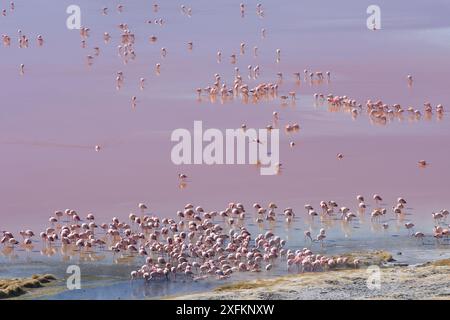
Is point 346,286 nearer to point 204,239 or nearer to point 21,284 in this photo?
point 204,239

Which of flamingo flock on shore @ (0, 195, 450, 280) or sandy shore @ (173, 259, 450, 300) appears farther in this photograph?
flamingo flock on shore @ (0, 195, 450, 280)

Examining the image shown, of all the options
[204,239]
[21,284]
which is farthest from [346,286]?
[21,284]

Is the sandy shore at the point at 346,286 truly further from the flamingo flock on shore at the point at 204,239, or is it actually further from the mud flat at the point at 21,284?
the mud flat at the point at 21,284

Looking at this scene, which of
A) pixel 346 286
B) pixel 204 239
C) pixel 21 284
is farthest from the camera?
pixel 204 239

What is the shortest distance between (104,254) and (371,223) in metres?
6.51

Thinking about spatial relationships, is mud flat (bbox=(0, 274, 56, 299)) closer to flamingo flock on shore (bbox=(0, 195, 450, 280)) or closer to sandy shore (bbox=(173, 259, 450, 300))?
flamingo flock on shore (bbox=(0, 195, 450, 280))

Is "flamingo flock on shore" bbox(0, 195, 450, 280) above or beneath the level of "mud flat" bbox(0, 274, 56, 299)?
above

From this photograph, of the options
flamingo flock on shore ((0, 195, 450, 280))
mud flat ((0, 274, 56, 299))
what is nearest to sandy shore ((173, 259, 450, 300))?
flamingo flock on shore ((0, 195, 450, 280))

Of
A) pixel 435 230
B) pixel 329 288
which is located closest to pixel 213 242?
pixel 329 288

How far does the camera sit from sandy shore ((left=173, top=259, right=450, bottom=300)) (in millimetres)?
21703

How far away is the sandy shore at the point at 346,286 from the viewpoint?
854 inches

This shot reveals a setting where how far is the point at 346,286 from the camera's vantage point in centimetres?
2242
